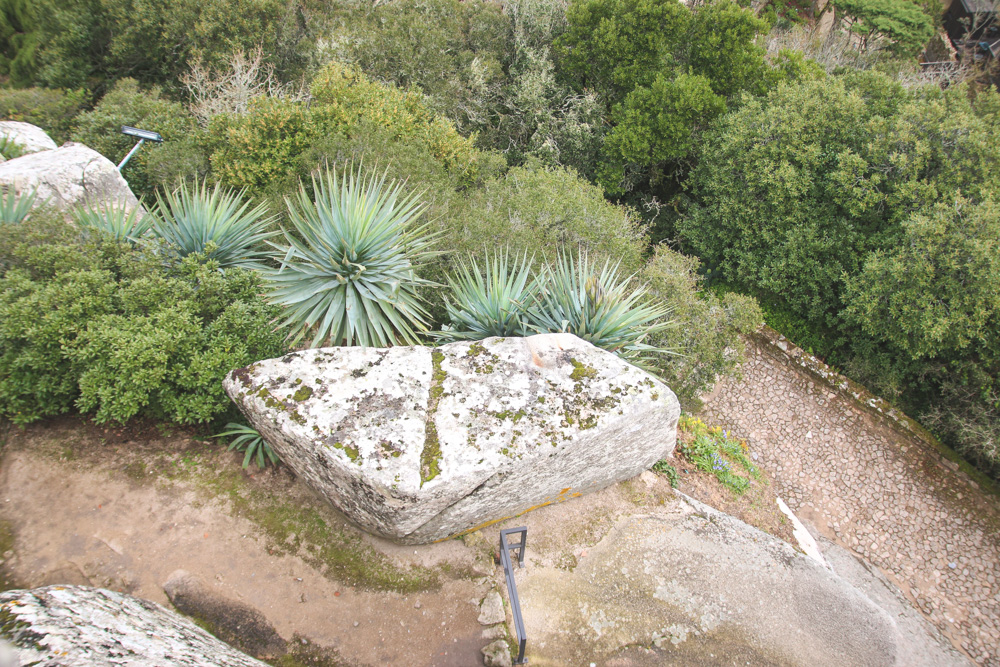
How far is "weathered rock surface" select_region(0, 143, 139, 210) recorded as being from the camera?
792 centimetres

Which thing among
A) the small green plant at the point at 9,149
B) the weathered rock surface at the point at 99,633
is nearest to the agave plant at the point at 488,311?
the weathered rock surface at the point at 99,633

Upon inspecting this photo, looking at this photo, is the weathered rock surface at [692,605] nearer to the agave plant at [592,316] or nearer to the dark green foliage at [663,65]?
the agave plant at [592,316]

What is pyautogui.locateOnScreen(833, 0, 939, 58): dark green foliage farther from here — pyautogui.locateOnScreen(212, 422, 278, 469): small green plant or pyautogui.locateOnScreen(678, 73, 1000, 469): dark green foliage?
pyautogui.locateOnScreen(212, 422, 278, 469): small green plant

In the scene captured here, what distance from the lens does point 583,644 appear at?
16.8 feet

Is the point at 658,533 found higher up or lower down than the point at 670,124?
lower down

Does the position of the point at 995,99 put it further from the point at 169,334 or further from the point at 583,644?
the point at 169,334

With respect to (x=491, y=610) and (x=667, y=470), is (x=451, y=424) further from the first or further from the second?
(x=667, y=470)

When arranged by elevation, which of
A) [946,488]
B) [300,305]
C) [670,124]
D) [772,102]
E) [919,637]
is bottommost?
[946,488]

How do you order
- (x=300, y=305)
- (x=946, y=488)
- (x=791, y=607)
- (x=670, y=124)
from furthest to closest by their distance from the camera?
(x=670, y=124)
(x=946, y=488)
(x=300, y=305)
(x=791, y=607)

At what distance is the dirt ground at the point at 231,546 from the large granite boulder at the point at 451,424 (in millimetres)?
415

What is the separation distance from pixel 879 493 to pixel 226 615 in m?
12.6

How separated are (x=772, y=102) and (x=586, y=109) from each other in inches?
210

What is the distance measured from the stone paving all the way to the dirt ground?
315 inches

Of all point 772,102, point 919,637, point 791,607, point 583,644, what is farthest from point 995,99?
point 583,644
